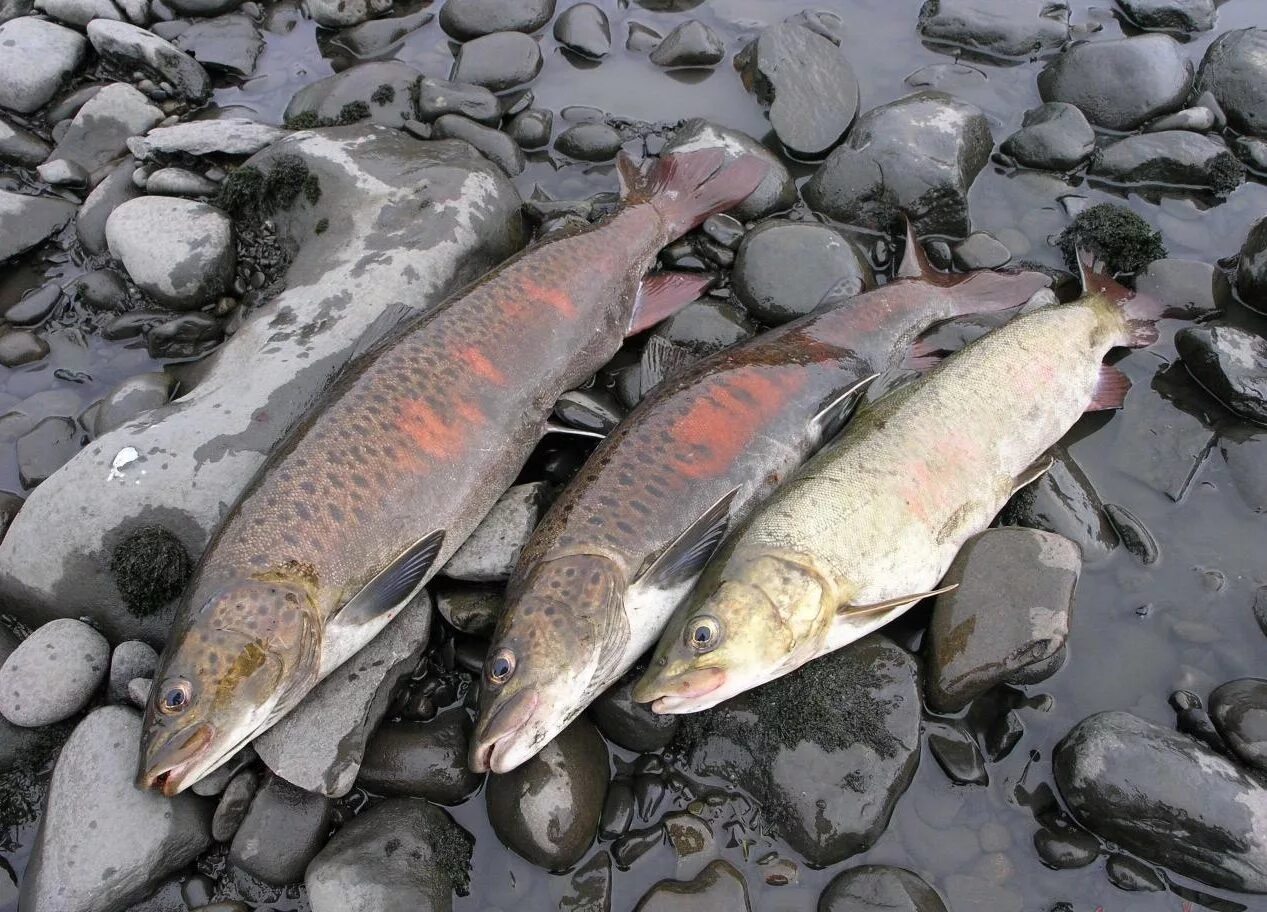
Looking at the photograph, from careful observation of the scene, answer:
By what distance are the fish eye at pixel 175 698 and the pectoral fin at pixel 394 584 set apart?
770 millimetres

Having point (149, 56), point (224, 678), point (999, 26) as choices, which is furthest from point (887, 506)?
point (149, 56)

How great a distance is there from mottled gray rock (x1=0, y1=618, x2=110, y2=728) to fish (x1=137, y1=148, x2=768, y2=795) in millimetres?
771

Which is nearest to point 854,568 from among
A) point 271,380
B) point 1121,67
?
point 271,380

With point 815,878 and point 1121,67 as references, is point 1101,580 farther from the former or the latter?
point 1121,67

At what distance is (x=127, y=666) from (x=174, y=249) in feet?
10.2

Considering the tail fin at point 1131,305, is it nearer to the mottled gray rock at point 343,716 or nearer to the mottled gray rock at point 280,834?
the mottled gray rock at point 343,716

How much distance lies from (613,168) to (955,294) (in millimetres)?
3002

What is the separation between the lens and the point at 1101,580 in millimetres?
5176

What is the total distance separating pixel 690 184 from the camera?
254 inches

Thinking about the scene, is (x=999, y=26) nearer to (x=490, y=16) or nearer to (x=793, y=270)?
(x=793, y=270)

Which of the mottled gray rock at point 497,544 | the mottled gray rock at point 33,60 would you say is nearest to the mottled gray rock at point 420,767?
the mottled gray rock at point 497,544

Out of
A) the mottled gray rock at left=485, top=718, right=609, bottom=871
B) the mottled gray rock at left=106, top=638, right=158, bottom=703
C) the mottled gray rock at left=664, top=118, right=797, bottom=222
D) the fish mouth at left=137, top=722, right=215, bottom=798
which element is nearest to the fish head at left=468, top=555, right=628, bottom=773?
the mottled gray rock at left=485, top=718, right=609, bottom=871

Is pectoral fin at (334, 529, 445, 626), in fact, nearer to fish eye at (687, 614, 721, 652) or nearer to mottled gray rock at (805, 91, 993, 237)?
fish eye at (687, 614, 721, 652)

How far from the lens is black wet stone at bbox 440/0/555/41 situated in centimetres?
787
